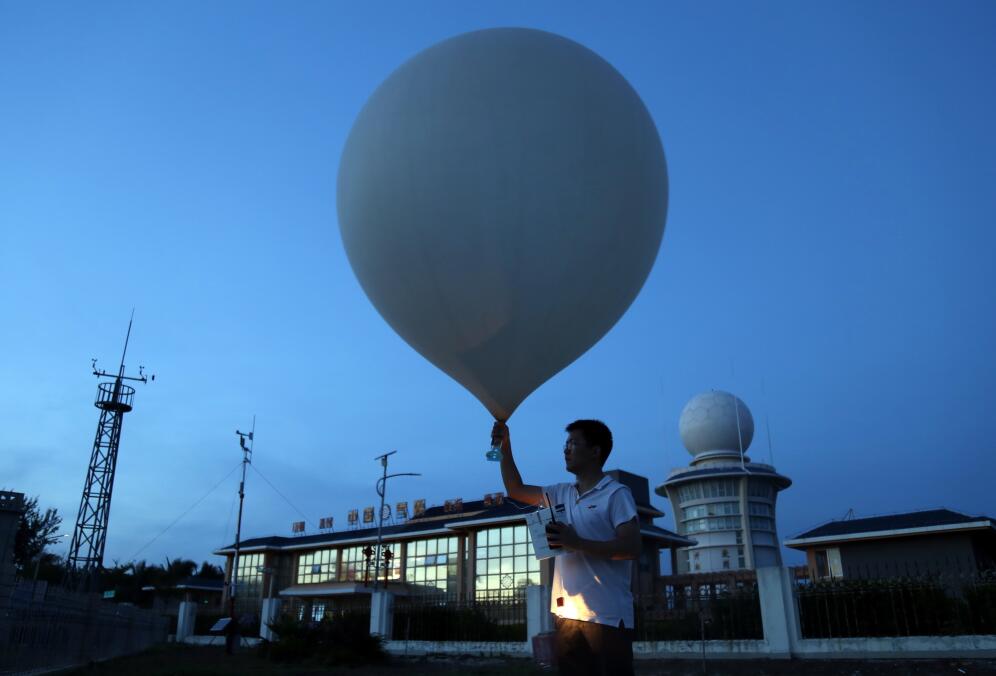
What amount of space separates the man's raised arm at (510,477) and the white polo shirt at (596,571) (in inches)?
Result: 12.9

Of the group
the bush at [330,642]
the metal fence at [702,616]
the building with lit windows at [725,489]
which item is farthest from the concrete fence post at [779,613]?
the building with lit windows at [725,489]

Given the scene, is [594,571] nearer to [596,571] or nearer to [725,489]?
[596,571]

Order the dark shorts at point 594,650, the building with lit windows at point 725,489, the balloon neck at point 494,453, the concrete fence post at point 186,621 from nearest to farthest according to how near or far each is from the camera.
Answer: the dark shorts at point 594,650, the balloon neck at point 494,453, the concrete fence post at point 186,621, the building with lit windows at point 725,489

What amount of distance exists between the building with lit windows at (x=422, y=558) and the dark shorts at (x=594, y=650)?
30371 mm

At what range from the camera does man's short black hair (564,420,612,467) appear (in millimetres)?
3500

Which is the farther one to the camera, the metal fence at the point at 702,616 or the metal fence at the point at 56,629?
the metal fence at the point at 702,616

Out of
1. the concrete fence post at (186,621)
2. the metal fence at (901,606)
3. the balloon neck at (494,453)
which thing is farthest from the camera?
the concrete fence post at (186,621)

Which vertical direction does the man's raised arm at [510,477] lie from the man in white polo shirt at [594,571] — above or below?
above

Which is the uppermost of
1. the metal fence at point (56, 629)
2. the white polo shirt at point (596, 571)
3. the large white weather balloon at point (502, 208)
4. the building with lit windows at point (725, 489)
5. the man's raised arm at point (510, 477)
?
the building with lit windows at point (725, 489)

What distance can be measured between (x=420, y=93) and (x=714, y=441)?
46.7 m

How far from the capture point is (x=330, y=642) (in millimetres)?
18891

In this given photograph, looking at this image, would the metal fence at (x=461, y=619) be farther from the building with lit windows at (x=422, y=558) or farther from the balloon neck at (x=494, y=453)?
the balloon neck at (x=494, y=453)

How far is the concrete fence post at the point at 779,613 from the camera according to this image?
14172 mm

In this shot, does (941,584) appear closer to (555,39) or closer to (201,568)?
(555,39)
